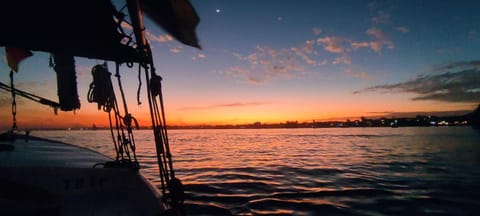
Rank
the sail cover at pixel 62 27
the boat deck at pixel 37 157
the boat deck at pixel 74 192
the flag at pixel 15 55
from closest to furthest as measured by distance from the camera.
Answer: the boat deck at pixel 74 192 → the sail cover at pixel 62 27 → the boat deck at pixel 37 157 → the flag at pixel 15 55

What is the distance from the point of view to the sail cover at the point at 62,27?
341 cm

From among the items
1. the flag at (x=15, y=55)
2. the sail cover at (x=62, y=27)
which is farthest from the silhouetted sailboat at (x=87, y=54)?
the flag at (x=15, y=55)

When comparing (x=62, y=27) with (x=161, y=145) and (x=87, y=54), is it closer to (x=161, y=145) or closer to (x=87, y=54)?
(x=87, y=54)

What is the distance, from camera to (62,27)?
376 centimetres

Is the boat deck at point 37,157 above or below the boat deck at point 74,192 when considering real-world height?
above

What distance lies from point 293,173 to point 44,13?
589 inches

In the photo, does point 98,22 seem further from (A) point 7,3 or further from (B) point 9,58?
(B) point 9,58

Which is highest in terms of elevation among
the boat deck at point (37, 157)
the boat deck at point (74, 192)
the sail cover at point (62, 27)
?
the sail cover at point (62, 27)

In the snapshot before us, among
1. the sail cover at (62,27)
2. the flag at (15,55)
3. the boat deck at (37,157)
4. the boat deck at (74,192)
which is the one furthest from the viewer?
the flag at (15,55)

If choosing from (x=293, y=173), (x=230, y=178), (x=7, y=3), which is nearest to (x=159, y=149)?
(x=7, y=3)

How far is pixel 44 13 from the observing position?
3.52 m

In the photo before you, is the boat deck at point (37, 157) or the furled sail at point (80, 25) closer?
the furled sail at point (80, 25)

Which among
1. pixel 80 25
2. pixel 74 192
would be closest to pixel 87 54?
pixel 80 25

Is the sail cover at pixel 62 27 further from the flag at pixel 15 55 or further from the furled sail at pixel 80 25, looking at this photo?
the flag at pixel 15 55
